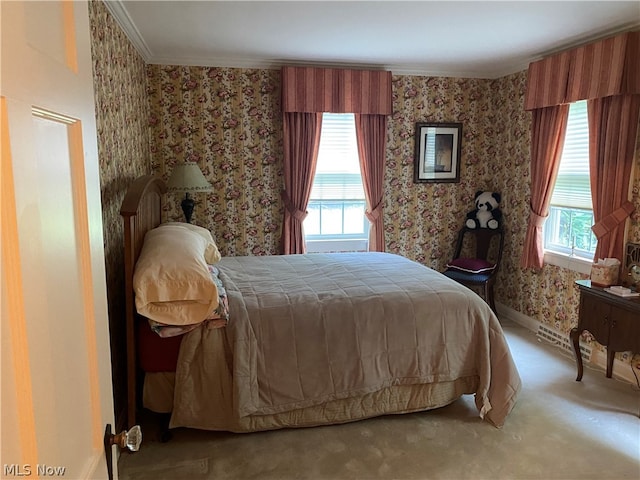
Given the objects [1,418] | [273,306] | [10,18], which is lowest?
[273,306]

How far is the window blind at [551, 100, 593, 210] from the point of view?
153 inches

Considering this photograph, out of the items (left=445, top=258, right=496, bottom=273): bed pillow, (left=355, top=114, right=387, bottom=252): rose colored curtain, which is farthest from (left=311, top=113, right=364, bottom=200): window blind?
(left=445, top=258, right=496, bottom=273): bed pillow

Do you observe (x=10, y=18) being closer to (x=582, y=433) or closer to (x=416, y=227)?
(x=582, y=433)

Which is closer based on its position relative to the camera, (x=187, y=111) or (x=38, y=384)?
(x=38, y=384)

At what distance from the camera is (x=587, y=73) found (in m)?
3.58

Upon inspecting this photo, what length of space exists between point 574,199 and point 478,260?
3.61ft

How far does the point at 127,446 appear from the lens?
1058mm

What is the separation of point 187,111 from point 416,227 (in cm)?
261

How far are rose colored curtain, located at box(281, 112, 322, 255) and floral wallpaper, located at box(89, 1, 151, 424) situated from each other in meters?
1.53

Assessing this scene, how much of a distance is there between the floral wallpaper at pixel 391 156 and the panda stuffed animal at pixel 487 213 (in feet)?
0.29

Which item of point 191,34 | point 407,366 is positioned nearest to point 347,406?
point 407,366

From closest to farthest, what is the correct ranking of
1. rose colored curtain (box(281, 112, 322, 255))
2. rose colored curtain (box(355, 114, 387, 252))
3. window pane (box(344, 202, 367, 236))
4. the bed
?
the bed, rose colored curtain (box(281, 112, 322, 255)), rose colored curtain (box(355, 114, 387, 252)), window pane (box(344, 202, 367, 236))

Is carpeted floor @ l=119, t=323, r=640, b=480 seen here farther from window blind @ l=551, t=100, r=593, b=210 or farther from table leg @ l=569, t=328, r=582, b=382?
window blind @ l=551, t=100, r=593, b=210

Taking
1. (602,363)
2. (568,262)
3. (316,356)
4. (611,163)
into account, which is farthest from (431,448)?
(611,163)
